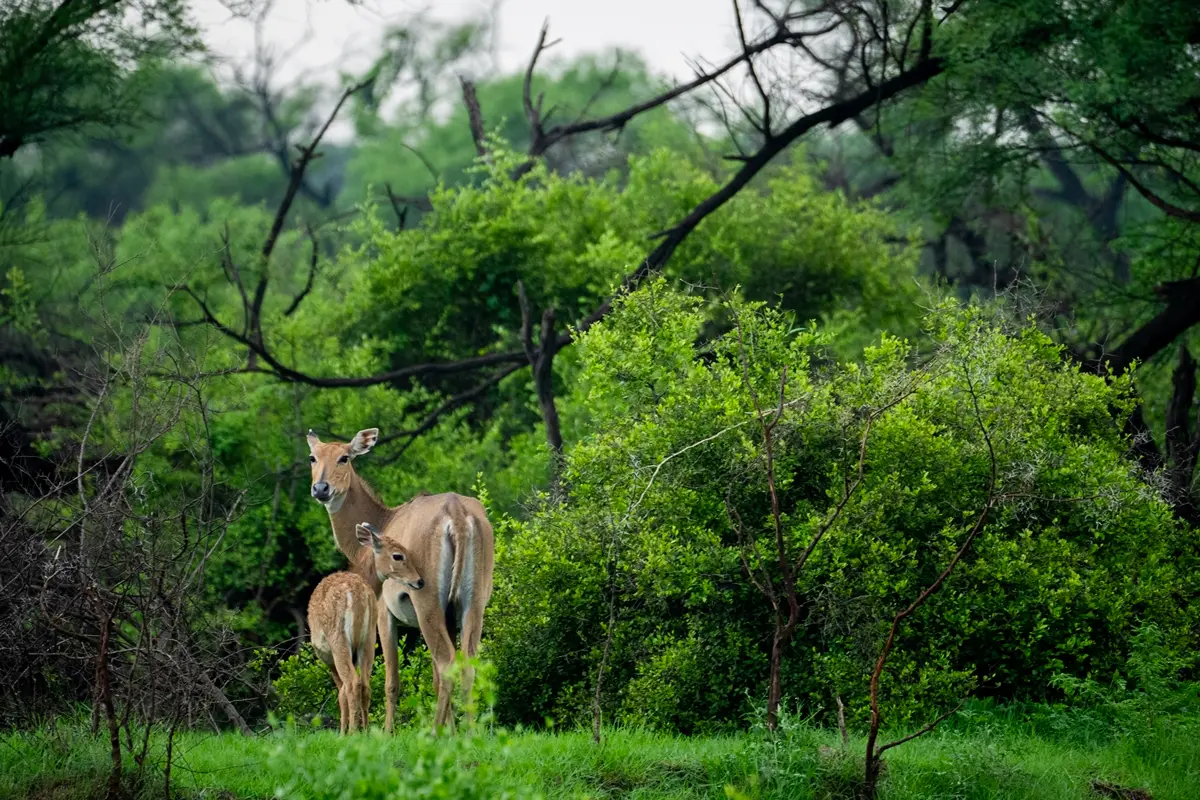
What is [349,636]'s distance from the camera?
12500mm

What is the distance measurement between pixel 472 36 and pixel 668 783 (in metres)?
47.8

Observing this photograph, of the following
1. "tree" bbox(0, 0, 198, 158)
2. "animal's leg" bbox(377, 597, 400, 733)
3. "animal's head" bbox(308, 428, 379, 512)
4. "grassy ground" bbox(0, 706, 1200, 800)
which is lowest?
"grassy ground" bbox(0, 706, 1200, 800)

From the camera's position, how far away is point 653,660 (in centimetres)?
1290

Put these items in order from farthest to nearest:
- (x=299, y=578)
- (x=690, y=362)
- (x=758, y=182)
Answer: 1. (x=758, y=182)
2. (x=299, y=578)
3. (x=690, y=362)

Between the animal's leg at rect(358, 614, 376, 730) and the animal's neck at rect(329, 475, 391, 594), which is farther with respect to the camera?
the animal's neck at rect(329, 475, 391, 594)

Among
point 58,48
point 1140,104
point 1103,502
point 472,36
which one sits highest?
point 472,36

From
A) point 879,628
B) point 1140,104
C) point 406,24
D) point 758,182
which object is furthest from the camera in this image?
point 406,24

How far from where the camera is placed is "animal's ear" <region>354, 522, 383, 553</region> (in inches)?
475

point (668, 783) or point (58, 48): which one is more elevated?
point (58, 48)

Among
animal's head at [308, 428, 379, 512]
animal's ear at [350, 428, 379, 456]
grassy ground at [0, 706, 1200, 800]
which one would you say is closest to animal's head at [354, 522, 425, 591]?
animal's head at [308, 428, 379, 512]

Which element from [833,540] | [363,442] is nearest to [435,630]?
[363,442]

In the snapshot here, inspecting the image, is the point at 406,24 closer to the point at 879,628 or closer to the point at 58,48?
the point at 58,48

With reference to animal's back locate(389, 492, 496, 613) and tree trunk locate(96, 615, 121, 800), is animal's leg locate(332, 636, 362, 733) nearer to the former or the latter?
animal's back locate(389, 492, 496, 613)

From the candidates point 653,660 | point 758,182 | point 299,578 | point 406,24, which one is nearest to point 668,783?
point 653,660
